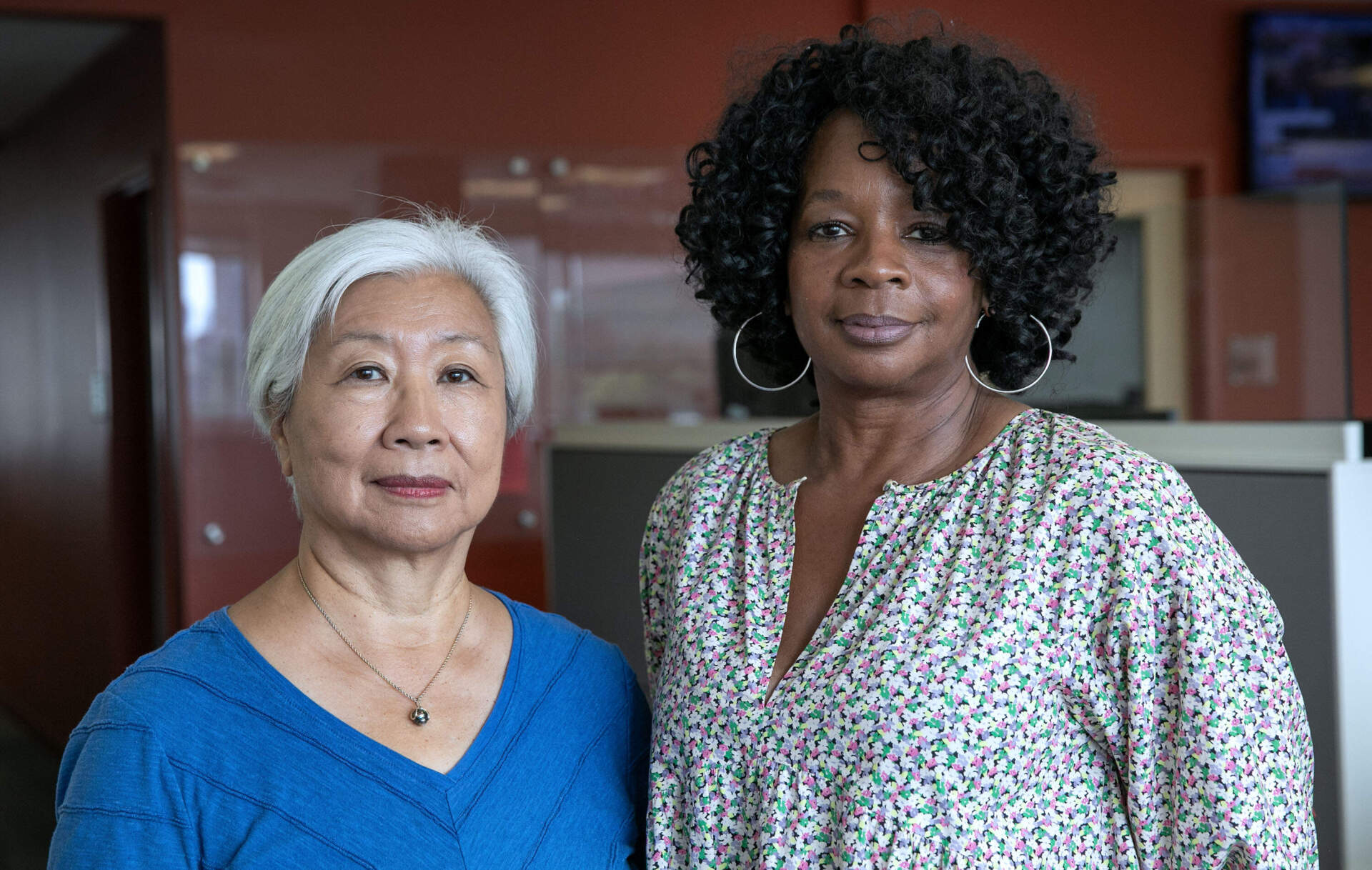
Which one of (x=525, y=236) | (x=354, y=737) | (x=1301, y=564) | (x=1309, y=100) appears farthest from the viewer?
(x=1309, y=100)

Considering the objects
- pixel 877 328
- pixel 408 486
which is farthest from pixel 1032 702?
pixel 408 486

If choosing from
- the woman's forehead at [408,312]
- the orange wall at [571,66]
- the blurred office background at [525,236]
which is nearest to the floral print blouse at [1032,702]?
the woman's forehead at [408,312]

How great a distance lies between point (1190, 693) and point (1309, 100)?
511 centimetres

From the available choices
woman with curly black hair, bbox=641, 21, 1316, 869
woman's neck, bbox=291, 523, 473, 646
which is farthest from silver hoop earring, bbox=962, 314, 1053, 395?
woman's neck, bbox=291, 523, 473, 646

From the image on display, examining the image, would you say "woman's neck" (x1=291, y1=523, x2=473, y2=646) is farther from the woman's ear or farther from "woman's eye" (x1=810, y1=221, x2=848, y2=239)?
"woman's eye" (x1=810, y1=221, x2=848, y2=239)

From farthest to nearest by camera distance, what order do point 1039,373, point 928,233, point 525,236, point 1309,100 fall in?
1. point 1309,100
2. point 525,236
3. point 1039,373
4. point 928,233

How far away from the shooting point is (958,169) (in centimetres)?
138

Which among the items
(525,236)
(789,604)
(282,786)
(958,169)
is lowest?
(282,786)

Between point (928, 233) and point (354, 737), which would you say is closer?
point (354, 737)

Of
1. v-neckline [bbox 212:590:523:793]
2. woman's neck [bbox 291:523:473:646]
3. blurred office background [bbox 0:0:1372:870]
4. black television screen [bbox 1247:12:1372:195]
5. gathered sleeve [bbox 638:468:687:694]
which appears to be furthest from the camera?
black television screen [bbox 1247:12:1372:195]

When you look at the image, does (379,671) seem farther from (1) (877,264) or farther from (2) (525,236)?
(2) (525,236)

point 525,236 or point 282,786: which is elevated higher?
point 525,236

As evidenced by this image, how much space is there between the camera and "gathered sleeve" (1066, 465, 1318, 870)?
1.15 metres

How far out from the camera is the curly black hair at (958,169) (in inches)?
54.5
